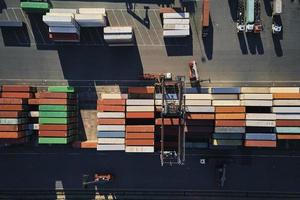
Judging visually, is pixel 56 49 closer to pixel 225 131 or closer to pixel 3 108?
pixel 3 108

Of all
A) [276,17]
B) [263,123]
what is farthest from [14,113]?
[276,17]

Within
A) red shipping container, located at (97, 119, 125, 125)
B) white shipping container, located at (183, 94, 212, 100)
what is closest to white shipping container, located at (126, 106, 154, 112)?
red shipping container, located at (97, 119, 125, 125)

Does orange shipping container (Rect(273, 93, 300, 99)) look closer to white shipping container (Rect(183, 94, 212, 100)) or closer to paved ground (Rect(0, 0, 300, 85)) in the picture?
paved ground (Rect(0, 0, 300, 85))

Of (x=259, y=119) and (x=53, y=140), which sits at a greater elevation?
(x=259, y=119)

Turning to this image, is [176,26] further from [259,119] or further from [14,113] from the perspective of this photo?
[14,113]

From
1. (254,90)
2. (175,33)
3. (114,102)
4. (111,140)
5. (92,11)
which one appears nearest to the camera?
(111,140)

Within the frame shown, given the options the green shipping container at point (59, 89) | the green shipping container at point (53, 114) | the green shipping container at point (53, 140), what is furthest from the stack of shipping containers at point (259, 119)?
the green shipping container at point (53, 140)

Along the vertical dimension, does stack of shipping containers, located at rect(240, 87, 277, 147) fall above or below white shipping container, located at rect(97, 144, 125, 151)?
above

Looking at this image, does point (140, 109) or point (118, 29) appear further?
point (118, 29)
